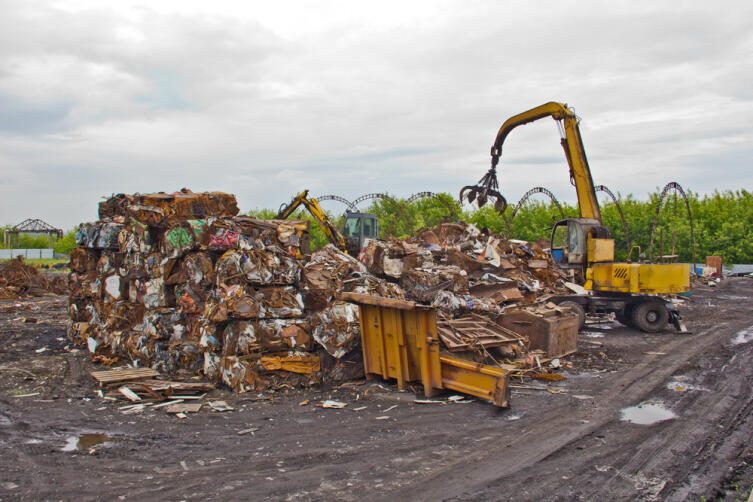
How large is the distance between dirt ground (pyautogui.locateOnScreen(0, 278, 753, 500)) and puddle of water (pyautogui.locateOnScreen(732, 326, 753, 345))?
2.61 m

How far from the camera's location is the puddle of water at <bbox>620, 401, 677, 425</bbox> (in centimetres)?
596

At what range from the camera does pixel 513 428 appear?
18.6 ft

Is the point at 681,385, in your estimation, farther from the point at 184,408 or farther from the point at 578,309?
the point at 184,408

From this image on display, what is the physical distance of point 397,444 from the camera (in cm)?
529

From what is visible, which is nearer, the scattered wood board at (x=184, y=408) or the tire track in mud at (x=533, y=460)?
the tire track in mud at (x=533, y=460)

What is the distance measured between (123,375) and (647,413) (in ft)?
22.4

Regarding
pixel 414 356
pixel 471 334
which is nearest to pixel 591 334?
pixel 471 334

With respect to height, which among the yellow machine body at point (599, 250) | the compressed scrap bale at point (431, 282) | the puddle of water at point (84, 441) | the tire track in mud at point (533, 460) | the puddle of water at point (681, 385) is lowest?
the puddle of water at point (681, 385)

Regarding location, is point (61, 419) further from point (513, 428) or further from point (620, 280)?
point (620, 280)

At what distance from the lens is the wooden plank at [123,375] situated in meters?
7.48

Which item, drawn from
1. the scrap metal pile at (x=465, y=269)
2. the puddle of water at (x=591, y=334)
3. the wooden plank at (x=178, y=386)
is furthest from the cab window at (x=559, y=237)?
the wooden plank at (x=178, y=386)

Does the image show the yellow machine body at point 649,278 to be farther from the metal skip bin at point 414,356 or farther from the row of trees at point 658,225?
the row of trees at point 658,225

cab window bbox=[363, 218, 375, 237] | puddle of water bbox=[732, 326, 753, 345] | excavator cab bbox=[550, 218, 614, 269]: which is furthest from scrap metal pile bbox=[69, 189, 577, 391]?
cab window bbox=[363, 218, 375, 237]

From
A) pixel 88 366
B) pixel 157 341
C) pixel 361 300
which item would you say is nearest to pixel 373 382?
pixel 361 300
